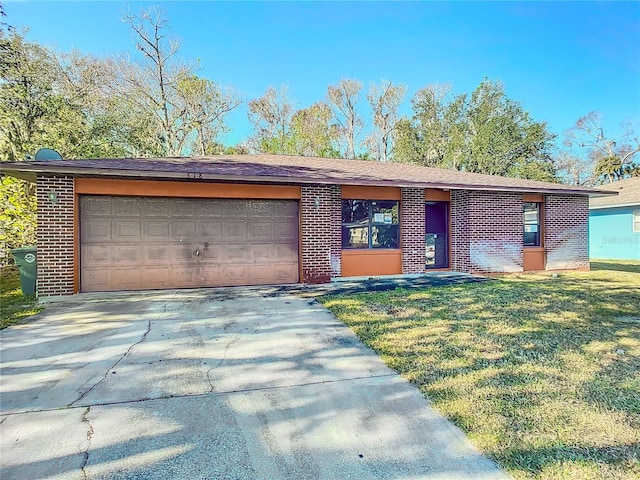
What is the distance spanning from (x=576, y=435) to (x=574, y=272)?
437 inches

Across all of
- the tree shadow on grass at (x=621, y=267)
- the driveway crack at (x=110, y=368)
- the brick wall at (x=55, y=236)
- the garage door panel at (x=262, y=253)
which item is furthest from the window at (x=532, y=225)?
the brick wall at (x=55, y=236)

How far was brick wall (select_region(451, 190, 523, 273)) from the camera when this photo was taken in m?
10.8

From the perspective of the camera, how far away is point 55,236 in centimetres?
741

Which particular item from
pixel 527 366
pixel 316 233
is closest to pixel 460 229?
pixel 316 233

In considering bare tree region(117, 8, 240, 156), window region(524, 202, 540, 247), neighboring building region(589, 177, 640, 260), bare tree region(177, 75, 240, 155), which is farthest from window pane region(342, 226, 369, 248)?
bare tree region(177, 75, 240, 155)

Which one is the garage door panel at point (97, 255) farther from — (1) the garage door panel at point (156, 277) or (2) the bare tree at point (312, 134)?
(2) the bare tree at point (312, 134)

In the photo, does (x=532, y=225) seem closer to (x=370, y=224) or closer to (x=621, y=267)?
(x=621, y=267)

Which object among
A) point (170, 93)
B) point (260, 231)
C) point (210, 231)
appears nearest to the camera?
point (210, 231)

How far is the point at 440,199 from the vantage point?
35.5 ft

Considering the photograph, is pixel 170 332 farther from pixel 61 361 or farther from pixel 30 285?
pixel 30 285

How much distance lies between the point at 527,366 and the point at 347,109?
96.5 ft

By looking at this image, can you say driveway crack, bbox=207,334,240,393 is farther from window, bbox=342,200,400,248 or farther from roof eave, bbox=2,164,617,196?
window, bbox=342,200,400,248

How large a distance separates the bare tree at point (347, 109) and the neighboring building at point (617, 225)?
689 inches

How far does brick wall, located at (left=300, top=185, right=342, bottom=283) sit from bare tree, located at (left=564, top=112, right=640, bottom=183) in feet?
105
